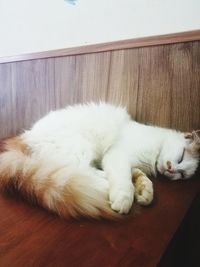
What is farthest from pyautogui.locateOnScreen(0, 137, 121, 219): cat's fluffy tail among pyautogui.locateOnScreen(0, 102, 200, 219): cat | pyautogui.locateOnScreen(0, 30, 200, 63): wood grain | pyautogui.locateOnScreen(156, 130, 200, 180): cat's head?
pyautogui.locateOnScreen(0, 30, 200, 63): wood grain

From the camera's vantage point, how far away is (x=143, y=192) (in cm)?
71

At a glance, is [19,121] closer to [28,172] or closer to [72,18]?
[72,18]

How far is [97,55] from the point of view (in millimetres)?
1160

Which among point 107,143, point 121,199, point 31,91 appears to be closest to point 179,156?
point 107,143

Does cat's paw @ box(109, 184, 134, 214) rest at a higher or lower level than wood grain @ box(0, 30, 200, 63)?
lower

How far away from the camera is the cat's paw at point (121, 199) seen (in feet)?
2.06

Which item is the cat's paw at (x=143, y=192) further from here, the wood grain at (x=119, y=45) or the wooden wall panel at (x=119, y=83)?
the wood grain at (x=119, y=45)

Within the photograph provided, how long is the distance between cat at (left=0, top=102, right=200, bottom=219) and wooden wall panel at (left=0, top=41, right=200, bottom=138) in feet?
0.24

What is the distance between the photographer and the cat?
2.06 ft

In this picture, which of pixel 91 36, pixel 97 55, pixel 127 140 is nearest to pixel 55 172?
pixel 127 140

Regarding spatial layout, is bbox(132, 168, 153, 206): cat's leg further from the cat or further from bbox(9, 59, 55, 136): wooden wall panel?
bbox(9, 59, 55, 136): wooden wall panel

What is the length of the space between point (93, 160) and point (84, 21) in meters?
0.72

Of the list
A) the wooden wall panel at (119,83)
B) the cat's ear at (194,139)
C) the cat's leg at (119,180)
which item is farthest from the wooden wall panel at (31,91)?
the cat's ear at (194,139)

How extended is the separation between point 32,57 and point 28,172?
2.90 ft
